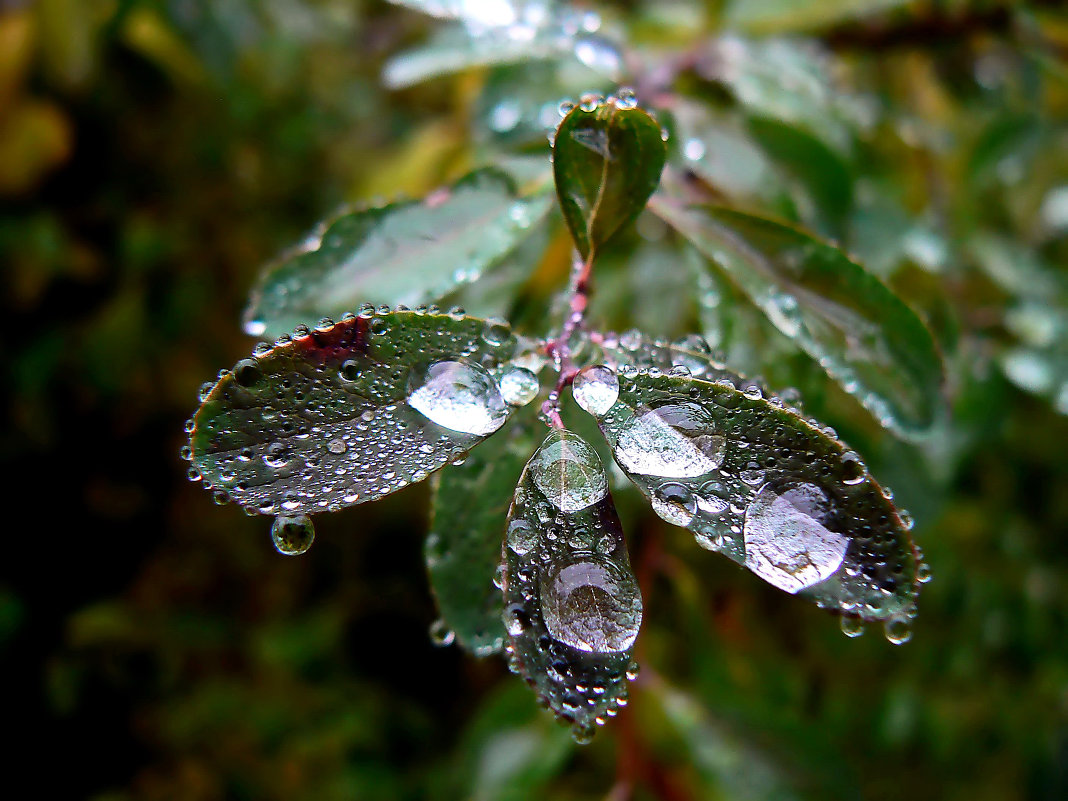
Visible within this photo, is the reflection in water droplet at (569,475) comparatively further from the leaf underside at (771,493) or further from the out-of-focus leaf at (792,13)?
the out-of-focus leaf at (792,13)

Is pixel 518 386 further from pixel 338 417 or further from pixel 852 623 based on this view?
pixel 852 623

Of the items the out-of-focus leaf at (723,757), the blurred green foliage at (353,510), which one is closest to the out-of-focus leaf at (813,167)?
the blurred green foliage at (353,510)

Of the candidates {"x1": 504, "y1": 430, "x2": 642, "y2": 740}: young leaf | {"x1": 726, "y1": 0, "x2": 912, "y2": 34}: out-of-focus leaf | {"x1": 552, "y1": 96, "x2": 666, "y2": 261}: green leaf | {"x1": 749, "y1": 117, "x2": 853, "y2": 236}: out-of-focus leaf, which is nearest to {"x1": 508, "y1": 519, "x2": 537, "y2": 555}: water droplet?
{"x1": 504, "y1": 430, "x2": 642, "y2": 740}: young leaf

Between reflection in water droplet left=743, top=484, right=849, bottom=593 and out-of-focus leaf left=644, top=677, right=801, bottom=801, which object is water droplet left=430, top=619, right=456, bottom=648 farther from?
out-of-focus leaf left=644, top=677, right=801, bottom=801

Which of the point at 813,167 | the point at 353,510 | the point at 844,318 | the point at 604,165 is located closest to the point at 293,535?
the point at 604,165

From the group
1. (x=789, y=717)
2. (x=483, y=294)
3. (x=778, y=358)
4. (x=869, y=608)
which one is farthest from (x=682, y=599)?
(x=869, y=608)
